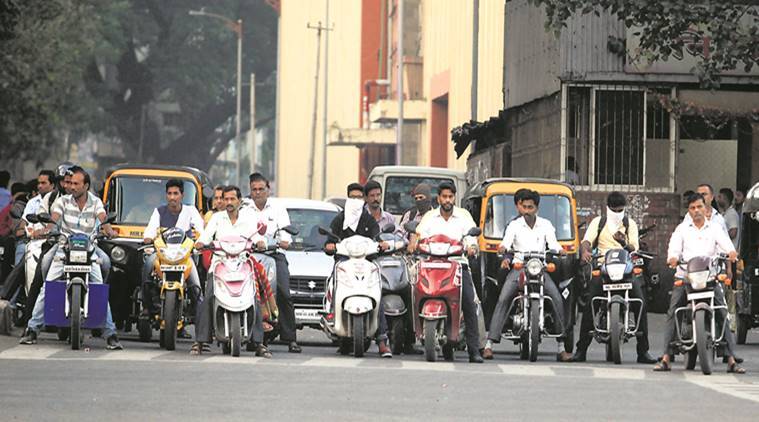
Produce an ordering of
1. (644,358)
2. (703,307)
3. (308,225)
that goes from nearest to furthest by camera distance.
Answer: (703,307)
(644,358)
(308,225)

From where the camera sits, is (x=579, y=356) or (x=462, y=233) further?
(x=579, y=356)

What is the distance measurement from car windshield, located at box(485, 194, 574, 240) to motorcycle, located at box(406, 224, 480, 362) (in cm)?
663

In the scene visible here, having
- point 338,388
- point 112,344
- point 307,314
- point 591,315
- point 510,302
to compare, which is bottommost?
point 338,388

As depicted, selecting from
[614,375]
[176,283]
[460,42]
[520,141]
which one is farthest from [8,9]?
[460,42]

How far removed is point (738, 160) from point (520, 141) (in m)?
5.30

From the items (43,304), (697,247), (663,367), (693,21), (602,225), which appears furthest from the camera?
(693,21)

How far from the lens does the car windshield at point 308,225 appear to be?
2305 cm

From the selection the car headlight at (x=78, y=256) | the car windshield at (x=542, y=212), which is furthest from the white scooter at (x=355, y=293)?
the car windshield at (x=542, y=212)

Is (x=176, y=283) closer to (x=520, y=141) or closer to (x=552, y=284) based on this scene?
(x=552, y=284)

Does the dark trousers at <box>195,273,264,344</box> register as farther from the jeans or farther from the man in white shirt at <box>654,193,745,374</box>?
the man in white shirt at <box>654,193,745,374</box>

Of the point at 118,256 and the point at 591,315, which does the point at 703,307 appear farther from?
the point at 118,256

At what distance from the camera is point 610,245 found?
1991 cm

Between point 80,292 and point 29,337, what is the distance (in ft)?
3.36

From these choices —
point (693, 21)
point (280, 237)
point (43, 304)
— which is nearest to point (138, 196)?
point (43, 304)
